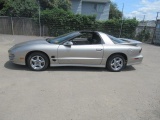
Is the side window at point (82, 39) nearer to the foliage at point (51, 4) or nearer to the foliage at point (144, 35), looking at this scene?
the foliage at point (144, 35)

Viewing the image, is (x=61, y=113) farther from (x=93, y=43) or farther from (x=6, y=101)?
(x=93, y=43)

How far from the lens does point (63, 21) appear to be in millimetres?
16453

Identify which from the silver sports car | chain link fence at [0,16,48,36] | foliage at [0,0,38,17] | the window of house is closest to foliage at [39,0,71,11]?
foliage at [0,0,38,17]

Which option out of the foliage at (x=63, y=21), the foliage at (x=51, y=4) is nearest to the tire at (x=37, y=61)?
the foliage at (x=63, y=21)

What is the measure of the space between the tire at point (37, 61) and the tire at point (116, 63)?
2.21 metres

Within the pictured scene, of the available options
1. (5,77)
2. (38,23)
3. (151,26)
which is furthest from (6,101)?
(151,26)

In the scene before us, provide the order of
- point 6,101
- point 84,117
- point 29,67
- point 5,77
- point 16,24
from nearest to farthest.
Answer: point 84,117, point 6,101, point 5,77, point 29,67, point 16,24

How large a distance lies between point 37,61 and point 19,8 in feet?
42.0

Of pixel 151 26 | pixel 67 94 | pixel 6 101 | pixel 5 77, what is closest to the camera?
pixel 6 101

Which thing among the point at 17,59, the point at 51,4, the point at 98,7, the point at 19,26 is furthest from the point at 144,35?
the point at 98,7

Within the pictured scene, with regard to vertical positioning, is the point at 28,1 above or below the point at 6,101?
above

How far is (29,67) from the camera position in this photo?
596cm

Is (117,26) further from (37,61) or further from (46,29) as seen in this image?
(37,61)

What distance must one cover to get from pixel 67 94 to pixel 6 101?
135 centimetres
